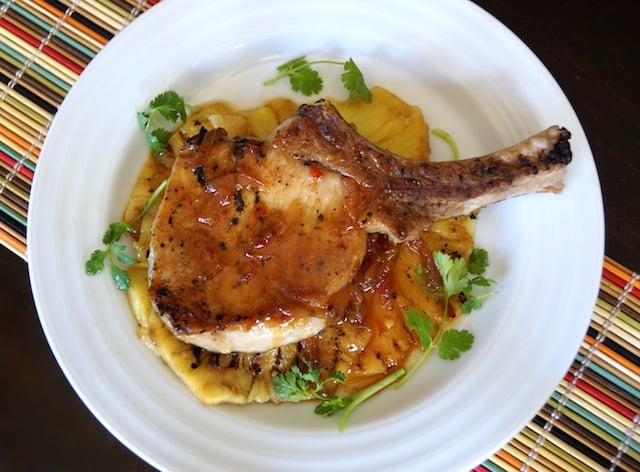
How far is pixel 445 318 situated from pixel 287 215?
0.83 metres

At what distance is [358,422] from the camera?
275 cm

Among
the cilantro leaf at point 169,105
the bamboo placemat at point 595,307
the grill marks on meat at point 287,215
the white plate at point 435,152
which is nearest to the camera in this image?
the grill marks on meat at point 287,215

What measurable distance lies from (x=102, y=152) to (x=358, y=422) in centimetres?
165

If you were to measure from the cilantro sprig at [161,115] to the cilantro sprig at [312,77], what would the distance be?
469 millimetres

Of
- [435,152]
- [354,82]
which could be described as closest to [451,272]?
[435,152]

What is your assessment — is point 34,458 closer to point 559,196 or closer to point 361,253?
point 361,253

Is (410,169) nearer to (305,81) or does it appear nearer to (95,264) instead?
(305,81)

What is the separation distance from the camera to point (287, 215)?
2.57 metres

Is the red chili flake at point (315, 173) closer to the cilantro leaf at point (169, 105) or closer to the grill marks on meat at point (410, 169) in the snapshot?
the grill marks on meat at point (410, 169)

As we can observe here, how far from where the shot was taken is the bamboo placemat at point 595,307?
2.99 meters

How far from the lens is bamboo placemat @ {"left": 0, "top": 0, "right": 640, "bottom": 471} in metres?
2.99

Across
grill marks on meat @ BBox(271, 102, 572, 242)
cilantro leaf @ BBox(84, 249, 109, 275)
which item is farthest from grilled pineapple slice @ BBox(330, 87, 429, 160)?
cilantro leaf @ BBox(84, 249, 109, 275)

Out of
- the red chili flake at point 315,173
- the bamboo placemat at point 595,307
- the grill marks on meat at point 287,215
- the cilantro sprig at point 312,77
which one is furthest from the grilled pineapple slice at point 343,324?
the bamboo placemat at point 595,307

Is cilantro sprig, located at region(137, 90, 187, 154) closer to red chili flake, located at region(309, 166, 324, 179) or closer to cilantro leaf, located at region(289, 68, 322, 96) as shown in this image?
cilantro leaf, located at region(289, 68, 322, 96)
